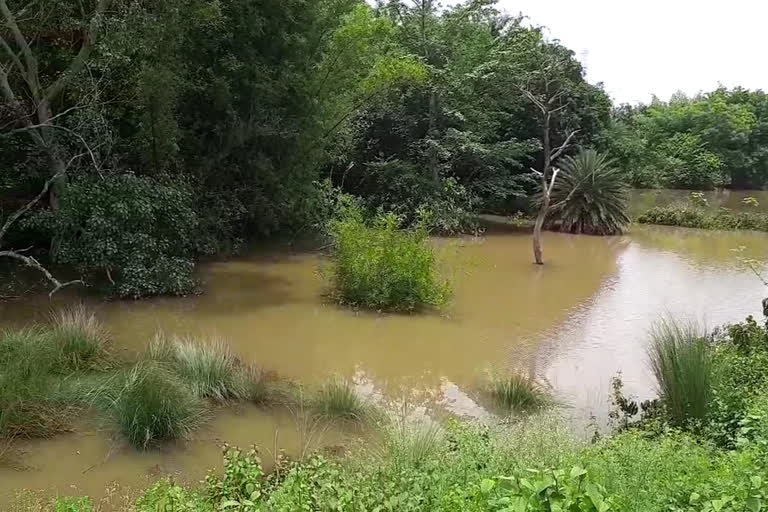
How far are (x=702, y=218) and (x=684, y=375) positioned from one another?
1558cm

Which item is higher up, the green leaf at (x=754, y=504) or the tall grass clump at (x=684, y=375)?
the green leaf at (x=754, y=504)

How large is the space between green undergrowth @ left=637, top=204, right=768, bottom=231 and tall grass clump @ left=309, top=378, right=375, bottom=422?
52.4 feet

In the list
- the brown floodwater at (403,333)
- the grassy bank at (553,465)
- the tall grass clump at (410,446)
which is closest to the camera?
the grassy bank at (553,465)

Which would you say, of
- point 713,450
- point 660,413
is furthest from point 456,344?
point 713,450

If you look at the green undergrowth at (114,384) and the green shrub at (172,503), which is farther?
the green undergrowth at (114,384)

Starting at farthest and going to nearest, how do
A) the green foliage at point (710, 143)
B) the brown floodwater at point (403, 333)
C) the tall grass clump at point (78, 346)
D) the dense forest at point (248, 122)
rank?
the green foliage at point (710, 143) → the dense forest at point (248, 122) → the tall grass clump at point (78, 346) → the brown floodwater at point (403, 333)

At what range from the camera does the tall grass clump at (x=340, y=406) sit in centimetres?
528

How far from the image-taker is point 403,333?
797 cm

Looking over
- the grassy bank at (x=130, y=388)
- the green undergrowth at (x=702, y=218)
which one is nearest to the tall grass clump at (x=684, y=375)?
the grassy bank at (x=130, y=388)

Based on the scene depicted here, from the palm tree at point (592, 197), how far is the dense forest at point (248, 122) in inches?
44.9

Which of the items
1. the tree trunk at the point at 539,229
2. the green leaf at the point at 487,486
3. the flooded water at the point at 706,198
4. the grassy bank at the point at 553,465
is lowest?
the grassy bank at the point at 553,465

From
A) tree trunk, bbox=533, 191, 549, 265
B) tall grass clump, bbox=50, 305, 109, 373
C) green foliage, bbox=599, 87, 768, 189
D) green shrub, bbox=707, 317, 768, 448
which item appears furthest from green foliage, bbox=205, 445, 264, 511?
green foliage, bbox=599, 87, 768, 189

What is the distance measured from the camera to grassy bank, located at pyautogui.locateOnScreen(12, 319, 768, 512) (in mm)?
2389

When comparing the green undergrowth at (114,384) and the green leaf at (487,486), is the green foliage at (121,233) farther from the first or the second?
the green leaf at (487,486)
